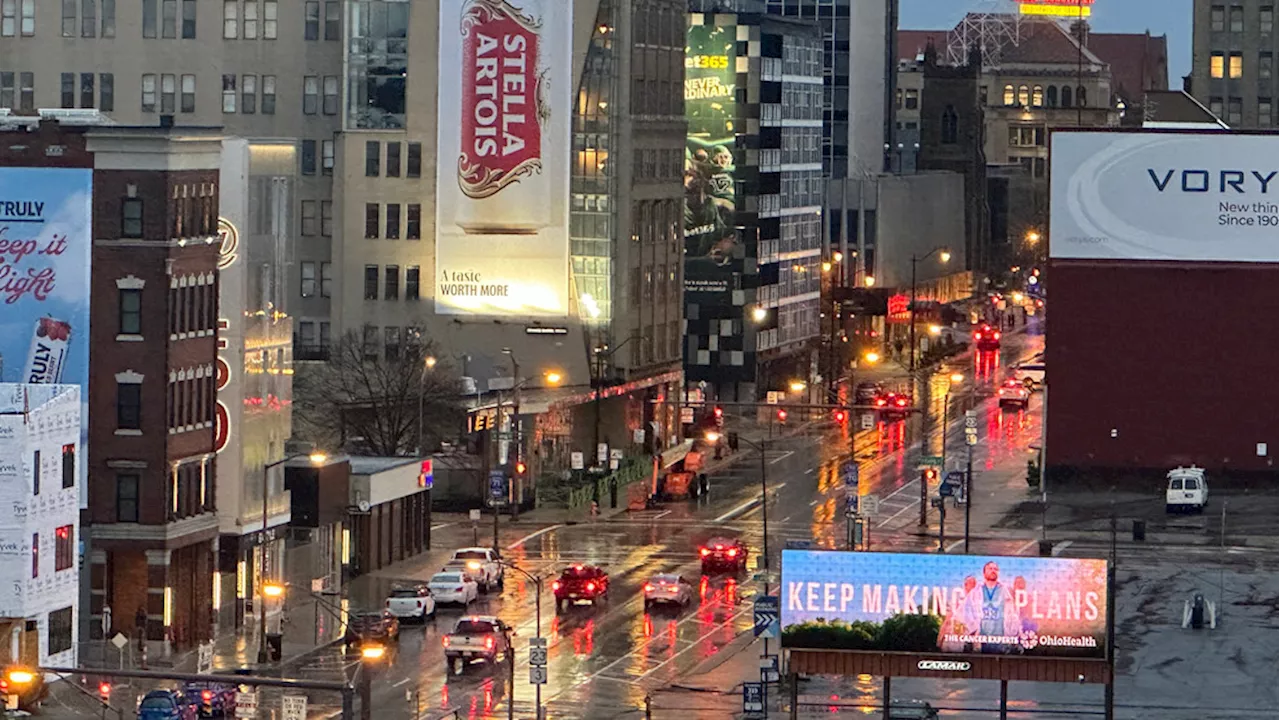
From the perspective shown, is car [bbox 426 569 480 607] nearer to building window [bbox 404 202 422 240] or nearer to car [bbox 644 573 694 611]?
car [bbox 644 573 694 611]

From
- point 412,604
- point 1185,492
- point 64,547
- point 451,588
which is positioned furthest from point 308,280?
point 64,547

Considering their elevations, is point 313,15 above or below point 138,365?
above

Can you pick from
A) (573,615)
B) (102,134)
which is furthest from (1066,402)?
(102,134)

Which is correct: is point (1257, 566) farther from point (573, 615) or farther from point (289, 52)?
point (289, 52)

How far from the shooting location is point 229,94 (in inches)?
6939

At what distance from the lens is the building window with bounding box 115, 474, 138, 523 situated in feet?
365

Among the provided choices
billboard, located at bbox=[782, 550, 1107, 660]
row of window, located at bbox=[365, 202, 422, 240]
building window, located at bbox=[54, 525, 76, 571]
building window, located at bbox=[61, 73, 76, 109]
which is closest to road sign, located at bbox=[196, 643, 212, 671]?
building window, located at bbox=[54, 525, 76, 571]

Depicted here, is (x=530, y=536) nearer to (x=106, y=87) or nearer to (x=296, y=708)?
(x=106, y=87)

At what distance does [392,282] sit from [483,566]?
1931 inches

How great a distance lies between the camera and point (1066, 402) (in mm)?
152375

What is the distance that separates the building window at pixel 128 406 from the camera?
11194 cm

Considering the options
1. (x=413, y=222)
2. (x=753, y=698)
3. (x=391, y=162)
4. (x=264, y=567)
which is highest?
(x=391, y=162)

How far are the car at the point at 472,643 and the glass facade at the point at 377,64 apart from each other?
216 feet

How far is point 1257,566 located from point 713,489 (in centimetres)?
3378
